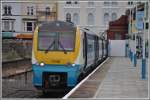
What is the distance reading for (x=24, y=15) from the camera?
249 feet

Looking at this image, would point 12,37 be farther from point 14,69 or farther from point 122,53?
point 14,69

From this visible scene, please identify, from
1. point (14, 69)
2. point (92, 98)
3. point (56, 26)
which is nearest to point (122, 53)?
point (14, 69)

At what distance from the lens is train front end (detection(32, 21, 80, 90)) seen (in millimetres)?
21891

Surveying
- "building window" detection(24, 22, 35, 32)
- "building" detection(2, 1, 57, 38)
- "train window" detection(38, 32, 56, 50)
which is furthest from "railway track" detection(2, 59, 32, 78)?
"building window" detection(24, 22, 35, 32)

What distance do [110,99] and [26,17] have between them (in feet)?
199

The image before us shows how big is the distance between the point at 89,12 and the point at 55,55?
53654mm

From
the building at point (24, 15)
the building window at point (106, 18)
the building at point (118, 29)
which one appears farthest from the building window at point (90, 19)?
the building at point (24, 15)

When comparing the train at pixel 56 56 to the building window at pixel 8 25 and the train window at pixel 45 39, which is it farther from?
the building window at pixel 8 25

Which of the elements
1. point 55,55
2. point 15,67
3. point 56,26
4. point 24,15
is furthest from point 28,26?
point 55,55

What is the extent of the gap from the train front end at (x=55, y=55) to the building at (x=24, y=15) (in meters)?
50.1

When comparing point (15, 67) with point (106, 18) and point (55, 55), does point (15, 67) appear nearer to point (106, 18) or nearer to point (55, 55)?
point (55, 55)

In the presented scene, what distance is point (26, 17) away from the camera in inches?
3009

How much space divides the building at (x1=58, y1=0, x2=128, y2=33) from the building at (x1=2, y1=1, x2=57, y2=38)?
8.68ft

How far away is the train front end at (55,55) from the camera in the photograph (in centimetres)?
2189
